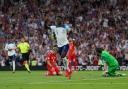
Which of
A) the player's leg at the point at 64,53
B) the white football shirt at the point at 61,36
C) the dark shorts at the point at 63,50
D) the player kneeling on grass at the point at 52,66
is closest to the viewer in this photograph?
the player's leg at the point at 64,53

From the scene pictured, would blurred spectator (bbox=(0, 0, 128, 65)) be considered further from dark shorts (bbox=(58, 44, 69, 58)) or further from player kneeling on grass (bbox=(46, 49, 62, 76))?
dark shorts (bbox=(58, 44, 69, 58))

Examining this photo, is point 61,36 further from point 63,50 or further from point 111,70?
point 111,70

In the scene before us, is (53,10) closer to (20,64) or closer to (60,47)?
(20,64)

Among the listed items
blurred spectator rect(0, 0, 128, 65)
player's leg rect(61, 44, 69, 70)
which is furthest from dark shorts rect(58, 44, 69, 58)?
blurred spectator rect(0, 0, 128, 65)

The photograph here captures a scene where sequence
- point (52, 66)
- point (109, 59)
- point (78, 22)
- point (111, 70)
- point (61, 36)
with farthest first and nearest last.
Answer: point (78, 22), point (52, 66), point (61, 36), point (109, 59), point (111, 70)

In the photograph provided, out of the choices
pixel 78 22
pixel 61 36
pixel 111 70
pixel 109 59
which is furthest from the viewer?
pixel 78 22

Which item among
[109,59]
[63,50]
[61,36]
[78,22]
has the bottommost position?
[109,59]

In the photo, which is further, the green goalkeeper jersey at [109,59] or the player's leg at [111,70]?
the green goalkeeper jersey at [109,59]

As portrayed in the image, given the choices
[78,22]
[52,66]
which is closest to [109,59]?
[52,66]

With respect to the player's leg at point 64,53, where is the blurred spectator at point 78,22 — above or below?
above

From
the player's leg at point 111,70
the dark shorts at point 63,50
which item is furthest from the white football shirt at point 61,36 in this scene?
the player's leg at point 111,70

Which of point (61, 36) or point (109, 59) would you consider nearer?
point (109, 59)

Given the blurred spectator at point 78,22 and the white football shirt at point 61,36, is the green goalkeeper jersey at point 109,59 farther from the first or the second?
the blurred spectator at point 78,22

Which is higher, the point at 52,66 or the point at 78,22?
the point at 78,22
